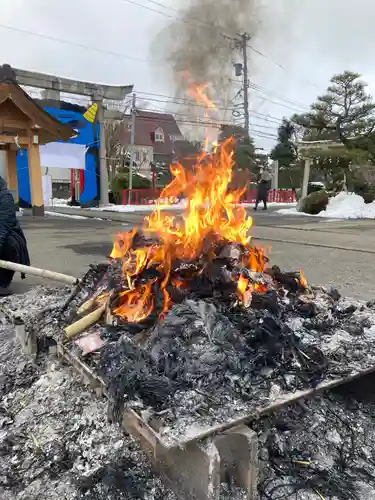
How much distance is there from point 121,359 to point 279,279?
63.8 inches

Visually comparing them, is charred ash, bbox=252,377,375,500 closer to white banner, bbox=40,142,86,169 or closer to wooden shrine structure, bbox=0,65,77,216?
wooden shrine structure, bbox=0,65,77,216

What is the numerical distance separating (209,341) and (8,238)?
319cm

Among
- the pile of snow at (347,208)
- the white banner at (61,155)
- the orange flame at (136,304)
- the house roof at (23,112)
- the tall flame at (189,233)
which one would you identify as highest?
the house roof at (23,112)

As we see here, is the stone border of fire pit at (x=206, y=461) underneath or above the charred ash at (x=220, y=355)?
underneath

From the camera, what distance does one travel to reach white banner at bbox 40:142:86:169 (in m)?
17.7

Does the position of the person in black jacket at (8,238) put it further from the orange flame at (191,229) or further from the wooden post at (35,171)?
the wooden post at (35,171)

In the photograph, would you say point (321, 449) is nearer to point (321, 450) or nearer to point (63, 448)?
point (321, 450)

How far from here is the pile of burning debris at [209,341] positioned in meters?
1.99

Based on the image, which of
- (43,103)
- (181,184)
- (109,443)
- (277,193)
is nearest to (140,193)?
(43,103)

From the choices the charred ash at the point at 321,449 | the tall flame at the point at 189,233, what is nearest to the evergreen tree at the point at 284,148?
the tall flame at the point at 189,233

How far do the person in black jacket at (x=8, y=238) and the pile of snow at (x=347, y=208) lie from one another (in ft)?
46.5

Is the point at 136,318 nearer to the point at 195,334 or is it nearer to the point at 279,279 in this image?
the point at 195,334

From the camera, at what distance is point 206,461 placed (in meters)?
1.65

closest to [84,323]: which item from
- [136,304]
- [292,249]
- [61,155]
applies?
[136,304]
